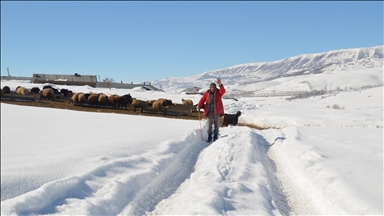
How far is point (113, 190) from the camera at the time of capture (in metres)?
5.02

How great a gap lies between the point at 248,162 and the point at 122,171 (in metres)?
3.12

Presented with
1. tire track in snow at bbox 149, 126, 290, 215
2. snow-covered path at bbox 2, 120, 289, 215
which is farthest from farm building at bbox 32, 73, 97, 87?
tire track in snow at bbox 149, 126, 290, 215

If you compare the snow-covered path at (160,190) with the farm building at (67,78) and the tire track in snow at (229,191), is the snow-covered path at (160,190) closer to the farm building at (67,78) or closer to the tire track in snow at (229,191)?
the tire track in snow at (229,191)

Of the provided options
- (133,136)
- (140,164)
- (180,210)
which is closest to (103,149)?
(140,164)

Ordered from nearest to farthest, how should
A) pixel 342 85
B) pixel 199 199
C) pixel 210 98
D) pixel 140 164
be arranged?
pixel 199 199 → pixel 140 164 → pixel 210 98 → pixel 342 85

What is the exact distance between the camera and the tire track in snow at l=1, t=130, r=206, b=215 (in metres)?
4.18

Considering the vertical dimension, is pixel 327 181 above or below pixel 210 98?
below

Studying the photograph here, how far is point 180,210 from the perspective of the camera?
4.81 meters

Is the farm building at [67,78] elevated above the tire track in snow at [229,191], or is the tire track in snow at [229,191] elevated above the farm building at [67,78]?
the farm building at [67,78]

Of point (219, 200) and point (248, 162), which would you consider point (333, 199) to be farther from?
point (248, 162)

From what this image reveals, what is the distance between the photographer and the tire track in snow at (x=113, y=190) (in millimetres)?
4180

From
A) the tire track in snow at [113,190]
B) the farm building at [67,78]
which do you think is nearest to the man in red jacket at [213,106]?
the tire track in snow at [113,190]

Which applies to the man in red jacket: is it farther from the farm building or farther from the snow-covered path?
the farm building

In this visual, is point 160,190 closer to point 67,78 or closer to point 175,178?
point 175,178
